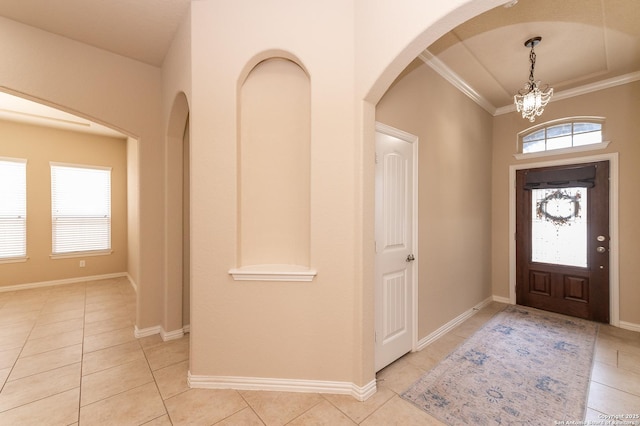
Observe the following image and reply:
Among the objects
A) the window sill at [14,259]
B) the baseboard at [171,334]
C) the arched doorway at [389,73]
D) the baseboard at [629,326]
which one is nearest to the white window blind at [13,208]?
the window sill at [14,259]

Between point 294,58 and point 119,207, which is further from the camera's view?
point 119,207

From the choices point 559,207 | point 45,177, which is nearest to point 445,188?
point 559,207

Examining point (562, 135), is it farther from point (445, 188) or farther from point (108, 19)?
point (108, 19)

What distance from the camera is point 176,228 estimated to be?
9.92 feet

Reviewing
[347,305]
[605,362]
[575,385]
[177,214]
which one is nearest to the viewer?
[347,305]

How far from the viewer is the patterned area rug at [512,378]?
6.28ft

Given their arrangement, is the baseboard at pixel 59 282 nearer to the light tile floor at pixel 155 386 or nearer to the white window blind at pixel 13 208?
the white window blind at pixel 13 208

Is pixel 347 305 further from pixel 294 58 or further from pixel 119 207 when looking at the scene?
pixel 119 207

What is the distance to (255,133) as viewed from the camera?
7.47 ft

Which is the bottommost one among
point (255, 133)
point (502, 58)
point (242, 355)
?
point (242, 355)

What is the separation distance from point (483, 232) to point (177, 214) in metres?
4.42

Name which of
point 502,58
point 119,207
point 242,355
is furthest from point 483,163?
point 119,207

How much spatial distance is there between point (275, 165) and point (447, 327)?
2.87 meters

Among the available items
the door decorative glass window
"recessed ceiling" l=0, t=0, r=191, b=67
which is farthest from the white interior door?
the door decorative glass window
